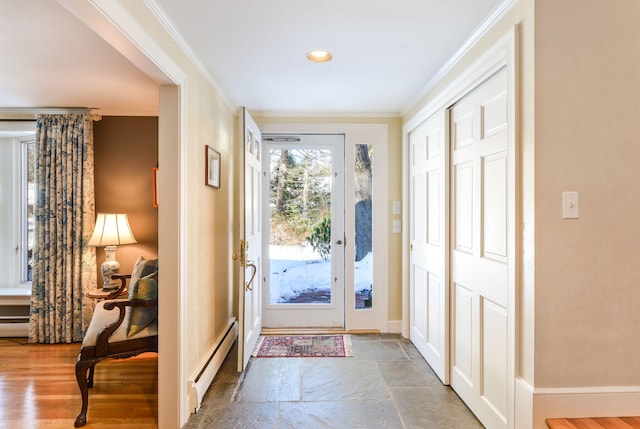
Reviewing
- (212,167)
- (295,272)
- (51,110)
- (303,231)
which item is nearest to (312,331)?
(295,272)

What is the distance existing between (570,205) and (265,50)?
1.87m

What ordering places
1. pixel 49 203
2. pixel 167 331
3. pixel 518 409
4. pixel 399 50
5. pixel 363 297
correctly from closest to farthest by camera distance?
1. pixel 518 409
2. pixel 167 331
3. pixel 399 50
4. pixel 49 203
5. pixel 363 297

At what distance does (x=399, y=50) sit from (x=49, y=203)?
346 centimetres

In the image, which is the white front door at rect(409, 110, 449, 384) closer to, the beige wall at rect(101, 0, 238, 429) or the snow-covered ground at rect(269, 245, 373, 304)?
the snow-covered ground at rect(269, 245, 373, 304)

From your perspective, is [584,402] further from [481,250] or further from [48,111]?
[48,111]

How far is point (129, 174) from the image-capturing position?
11.8 ft

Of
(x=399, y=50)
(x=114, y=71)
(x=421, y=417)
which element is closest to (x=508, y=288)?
(x=421, y=417)

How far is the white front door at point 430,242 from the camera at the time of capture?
2543mm

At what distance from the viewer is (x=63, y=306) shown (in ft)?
11.3

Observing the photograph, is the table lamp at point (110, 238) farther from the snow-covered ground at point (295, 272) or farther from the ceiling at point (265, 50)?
the snow-covered ground at point (295, 272)

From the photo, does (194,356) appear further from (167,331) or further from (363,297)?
(363,297)

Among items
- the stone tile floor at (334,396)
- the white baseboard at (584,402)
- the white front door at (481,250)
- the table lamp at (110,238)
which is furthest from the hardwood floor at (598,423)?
the table lamp at (110,238)

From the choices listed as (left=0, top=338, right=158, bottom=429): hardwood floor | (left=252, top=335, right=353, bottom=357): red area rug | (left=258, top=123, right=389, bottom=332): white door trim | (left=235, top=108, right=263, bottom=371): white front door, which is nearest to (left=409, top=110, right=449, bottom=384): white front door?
(left=258, top=123, right=389, bottom=332): white door trim

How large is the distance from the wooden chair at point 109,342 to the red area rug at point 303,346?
1006 millimetres
